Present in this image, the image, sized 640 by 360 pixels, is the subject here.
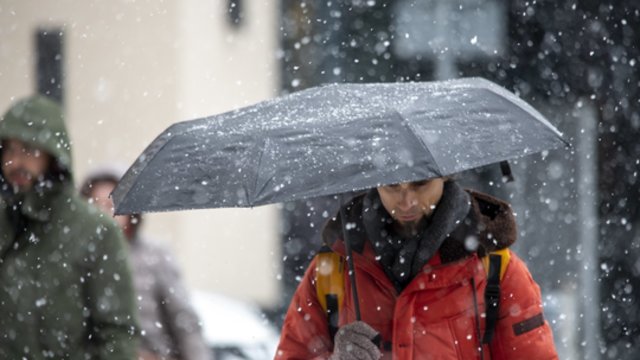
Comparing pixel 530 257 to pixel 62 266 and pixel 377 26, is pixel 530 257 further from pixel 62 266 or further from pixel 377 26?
pixel 62 266

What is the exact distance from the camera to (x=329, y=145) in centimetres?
401

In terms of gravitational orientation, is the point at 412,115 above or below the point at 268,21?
above

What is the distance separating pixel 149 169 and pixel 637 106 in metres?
7.95

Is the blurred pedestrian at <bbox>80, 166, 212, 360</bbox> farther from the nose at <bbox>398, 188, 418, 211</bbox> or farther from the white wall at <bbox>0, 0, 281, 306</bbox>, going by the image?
the white wall at <bbox>0, 0, 281, 306</bbox>

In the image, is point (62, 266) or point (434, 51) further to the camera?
point (434, 51)

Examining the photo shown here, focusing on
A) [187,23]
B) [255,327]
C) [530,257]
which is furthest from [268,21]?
[255,327]

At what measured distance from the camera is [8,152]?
224 inches

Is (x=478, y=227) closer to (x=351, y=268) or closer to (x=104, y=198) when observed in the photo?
(x=351, y=268)

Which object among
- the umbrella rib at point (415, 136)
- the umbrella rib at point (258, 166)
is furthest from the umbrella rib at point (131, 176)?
the umbrella rib at point (415, 136)

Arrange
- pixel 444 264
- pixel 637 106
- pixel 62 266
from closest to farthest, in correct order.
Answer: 1. pixel 444 264
2. pixel 62 266
3. pixel 637 106

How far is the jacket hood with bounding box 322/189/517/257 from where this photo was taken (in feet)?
14.9

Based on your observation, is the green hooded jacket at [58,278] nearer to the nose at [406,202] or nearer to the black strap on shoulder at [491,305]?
the nose at [406,202]

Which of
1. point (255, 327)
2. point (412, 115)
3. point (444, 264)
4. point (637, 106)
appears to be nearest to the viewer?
point (412, 115)

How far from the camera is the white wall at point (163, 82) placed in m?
14.5
